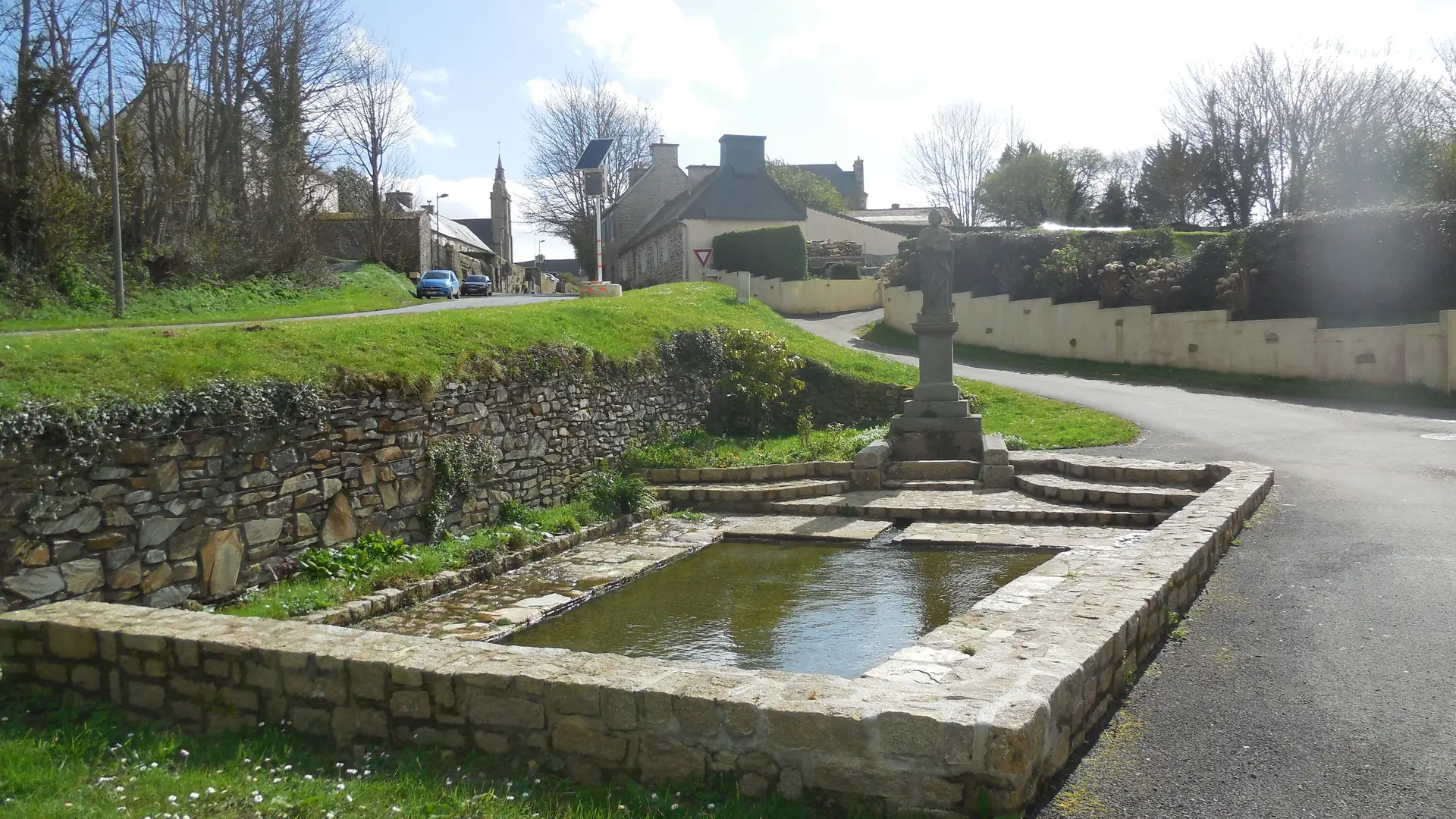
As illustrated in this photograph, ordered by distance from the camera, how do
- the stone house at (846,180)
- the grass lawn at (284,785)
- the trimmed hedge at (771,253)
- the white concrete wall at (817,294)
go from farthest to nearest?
the stone house at (846,180)
the trimmed hedge at (771,253)
the white concrete wall at (817,294)
the grass lawn at (284,785)

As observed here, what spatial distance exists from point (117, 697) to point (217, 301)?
62.1ft

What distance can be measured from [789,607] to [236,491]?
464cm

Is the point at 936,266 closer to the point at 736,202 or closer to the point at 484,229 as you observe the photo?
the point at 736,202

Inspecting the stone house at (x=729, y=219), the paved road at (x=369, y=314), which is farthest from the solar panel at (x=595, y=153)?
the stone house at (x=729, y=219)

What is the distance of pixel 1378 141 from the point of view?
31797mm

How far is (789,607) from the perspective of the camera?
8031mm

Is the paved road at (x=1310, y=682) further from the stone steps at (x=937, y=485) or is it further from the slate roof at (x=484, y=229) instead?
the slate roof at (x=484, y=229)

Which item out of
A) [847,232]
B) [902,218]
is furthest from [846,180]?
[847,232]

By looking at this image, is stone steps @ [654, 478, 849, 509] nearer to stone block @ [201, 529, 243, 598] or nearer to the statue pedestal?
the statue pedestal

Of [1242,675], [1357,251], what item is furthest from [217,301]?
[1357,251]

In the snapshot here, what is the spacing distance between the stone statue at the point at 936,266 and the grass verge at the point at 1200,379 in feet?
28.9

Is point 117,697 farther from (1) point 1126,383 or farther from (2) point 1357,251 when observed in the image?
(2) point 1357,251

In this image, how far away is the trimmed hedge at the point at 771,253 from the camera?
38562 mm

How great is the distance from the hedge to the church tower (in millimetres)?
55661
